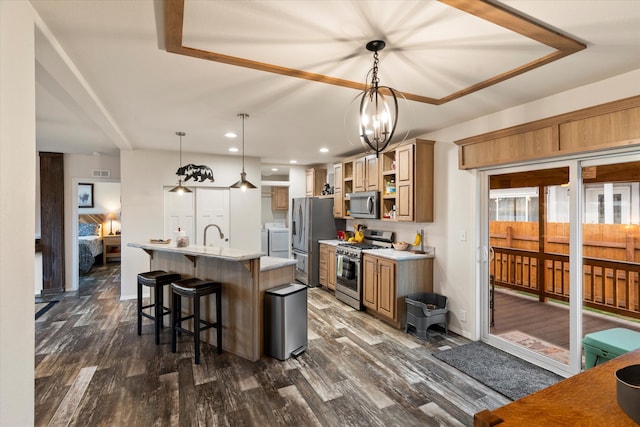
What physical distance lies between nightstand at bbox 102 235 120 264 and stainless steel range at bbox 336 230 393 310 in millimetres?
6572

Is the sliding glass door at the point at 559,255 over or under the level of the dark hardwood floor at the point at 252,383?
over

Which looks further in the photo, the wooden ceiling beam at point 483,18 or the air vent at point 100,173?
the air vent at point 100,173

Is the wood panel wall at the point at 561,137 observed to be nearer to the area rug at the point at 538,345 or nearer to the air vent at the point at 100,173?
the area rug at the point at 538,345

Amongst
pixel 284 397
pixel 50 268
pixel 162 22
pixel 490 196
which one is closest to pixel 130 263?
pixel 50 268

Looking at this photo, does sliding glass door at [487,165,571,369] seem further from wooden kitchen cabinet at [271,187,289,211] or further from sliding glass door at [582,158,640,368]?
wooden kitchen cabinet at [271,187,289,211]

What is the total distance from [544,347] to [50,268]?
7.35 m

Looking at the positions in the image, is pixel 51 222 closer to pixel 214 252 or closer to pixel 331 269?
pixel 214 252

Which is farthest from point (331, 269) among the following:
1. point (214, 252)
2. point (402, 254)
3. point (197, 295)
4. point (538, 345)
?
point (538, 345)

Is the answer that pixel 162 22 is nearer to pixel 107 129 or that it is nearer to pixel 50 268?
pixel 107 129

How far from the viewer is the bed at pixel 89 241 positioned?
279 inches

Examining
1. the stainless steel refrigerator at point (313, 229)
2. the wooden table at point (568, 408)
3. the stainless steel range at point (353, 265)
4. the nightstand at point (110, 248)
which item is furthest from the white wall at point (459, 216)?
the nightstand at point (110, 248)

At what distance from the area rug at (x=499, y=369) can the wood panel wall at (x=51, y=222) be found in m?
6.27

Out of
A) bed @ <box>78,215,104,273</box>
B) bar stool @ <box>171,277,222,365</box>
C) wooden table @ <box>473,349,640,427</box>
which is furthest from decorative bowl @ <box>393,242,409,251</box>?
bed @ <box>78,215,104,273</box>

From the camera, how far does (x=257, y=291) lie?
10.5 feet
